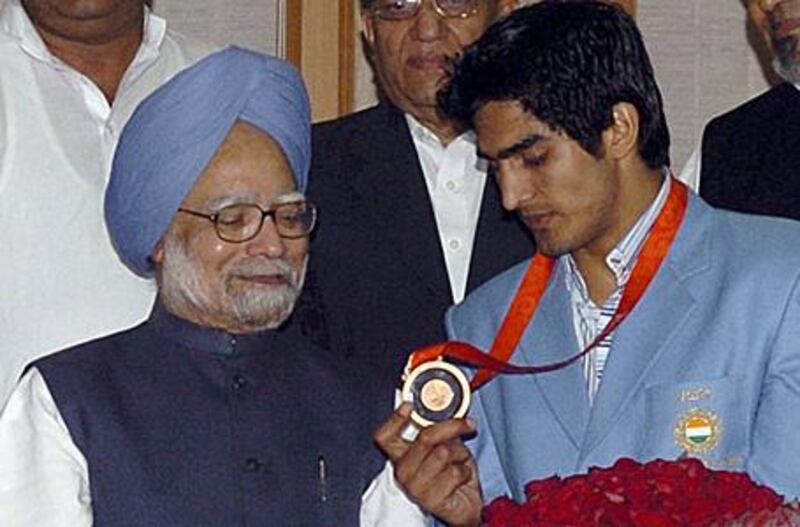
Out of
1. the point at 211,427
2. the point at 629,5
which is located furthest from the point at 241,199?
the point at 629,5

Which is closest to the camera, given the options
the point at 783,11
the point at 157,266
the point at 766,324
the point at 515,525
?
the point at 515,525

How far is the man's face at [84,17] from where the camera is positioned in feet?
9.71

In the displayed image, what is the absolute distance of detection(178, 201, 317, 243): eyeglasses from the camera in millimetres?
2535

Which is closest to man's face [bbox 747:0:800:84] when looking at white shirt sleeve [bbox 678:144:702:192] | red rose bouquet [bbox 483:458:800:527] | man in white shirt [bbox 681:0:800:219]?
man in white shirt [bbox 681:0:800:219]

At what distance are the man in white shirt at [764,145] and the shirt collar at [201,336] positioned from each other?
2.70 feet

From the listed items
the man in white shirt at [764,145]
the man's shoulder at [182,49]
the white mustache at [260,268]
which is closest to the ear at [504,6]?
the man in white shirt at [764,145]

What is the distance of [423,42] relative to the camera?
117 inches

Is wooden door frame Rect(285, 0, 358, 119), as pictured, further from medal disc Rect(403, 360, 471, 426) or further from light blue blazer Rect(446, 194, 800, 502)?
medal disc Rect(403, 360, 471, 426)

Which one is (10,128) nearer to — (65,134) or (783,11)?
(65,134)

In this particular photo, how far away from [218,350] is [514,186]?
43cm

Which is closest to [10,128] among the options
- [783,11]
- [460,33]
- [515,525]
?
[460,33]

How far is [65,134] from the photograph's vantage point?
3.00m

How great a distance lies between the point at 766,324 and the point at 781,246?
0.40ft

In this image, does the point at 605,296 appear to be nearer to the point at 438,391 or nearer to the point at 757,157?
the point at 438,391
